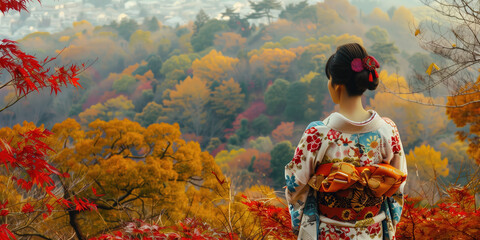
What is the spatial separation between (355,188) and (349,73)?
0.48 metres

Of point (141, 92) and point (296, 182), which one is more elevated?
point (296, 182)

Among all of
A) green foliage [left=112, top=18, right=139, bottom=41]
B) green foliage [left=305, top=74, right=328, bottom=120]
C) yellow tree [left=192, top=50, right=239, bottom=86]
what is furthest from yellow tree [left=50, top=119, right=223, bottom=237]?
green foliage [left=112, top=18, right=139, bottom=41]

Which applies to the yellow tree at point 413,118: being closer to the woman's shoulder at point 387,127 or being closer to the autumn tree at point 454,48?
the autumn tree at point 454,48

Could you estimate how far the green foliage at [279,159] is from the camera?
959 inches

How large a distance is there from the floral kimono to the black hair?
0.13m

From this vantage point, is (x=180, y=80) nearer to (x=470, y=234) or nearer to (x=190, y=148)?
(x=190, y=148)

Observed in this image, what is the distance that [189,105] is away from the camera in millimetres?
38156

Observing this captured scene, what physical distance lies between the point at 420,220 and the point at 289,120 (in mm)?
32438

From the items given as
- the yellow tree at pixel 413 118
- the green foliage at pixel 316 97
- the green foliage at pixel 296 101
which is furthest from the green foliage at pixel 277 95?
the yellow tree at pixel 413 118

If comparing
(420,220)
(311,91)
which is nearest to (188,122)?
(311,91)

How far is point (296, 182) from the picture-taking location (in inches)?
75.6

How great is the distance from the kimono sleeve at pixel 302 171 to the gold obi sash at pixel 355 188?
0.04 m

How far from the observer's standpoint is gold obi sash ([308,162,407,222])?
184 centimetres

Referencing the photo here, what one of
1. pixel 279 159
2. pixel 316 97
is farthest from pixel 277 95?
pixel 279 159
